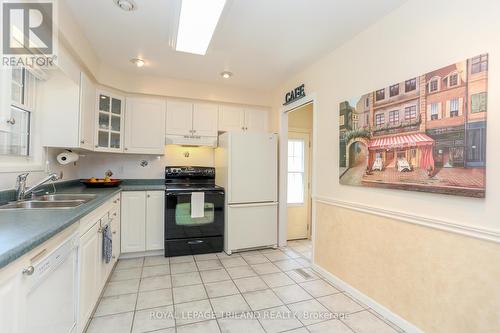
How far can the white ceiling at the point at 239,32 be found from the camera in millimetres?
1933

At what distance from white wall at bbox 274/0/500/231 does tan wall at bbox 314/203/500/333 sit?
5.9 inches

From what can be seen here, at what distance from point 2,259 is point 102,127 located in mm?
2723

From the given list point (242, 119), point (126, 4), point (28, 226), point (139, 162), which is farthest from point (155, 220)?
point (126, 4)

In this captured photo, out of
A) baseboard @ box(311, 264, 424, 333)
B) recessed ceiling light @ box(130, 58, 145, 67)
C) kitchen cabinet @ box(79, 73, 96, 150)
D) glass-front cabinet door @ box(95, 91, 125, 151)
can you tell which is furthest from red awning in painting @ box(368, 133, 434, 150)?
glass-front cabinet door @ box(95, 91, 125, 151)

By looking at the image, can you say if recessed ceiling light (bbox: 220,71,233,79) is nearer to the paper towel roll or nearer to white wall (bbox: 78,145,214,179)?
white wall (bbox: 78,145,214,179)

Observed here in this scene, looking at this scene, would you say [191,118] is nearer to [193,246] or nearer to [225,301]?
[193,246]

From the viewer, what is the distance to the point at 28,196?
2057mm

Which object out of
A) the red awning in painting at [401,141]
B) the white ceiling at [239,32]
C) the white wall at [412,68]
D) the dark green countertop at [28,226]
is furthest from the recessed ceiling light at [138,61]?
the red awning in painting at [401,141]

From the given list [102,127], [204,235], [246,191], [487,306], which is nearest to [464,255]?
[487,306]

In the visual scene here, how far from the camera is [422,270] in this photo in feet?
5.60

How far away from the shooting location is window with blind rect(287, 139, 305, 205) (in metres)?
4.14

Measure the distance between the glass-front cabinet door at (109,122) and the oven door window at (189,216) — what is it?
117 cm

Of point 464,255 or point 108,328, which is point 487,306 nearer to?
point 464,255

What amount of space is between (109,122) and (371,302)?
3538 millimetres
